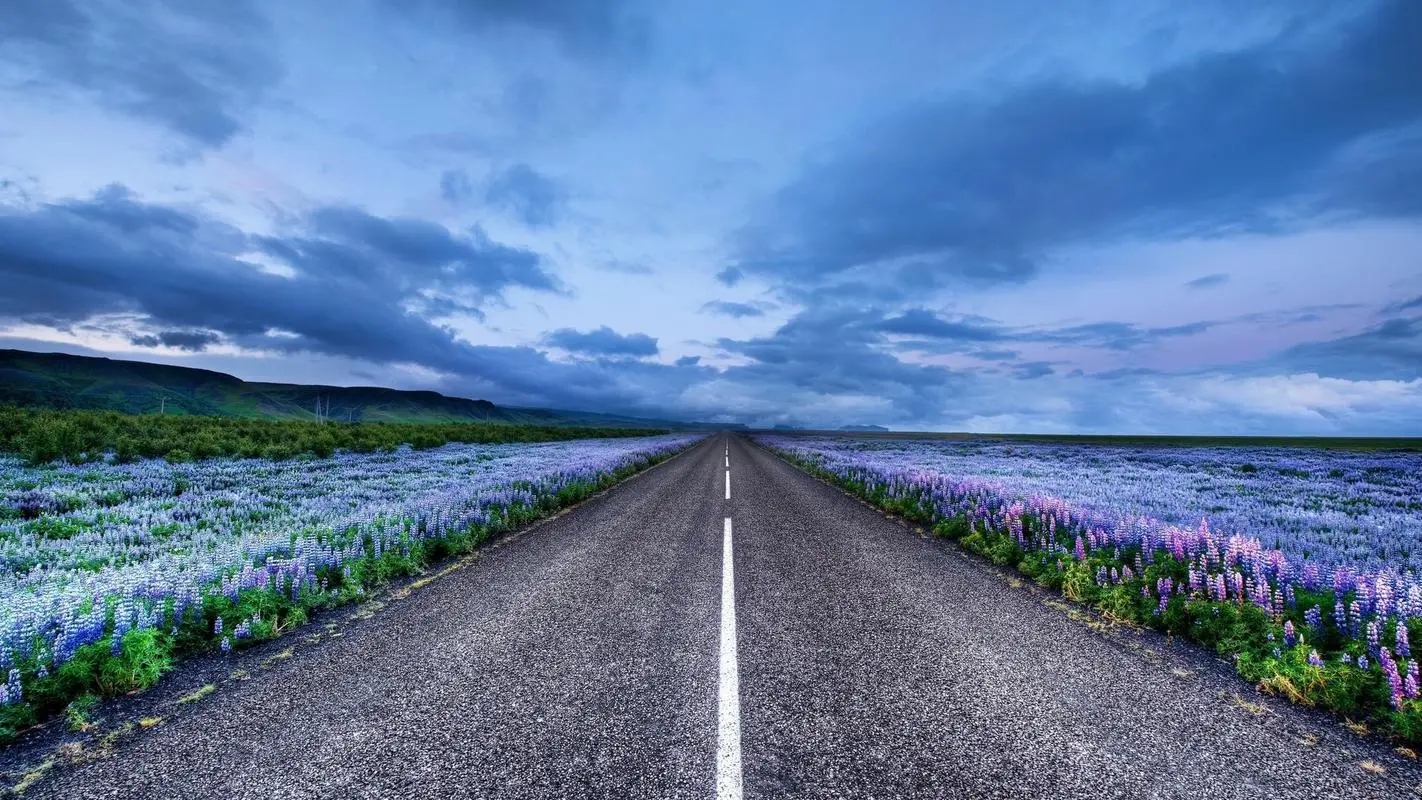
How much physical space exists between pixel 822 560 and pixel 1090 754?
581 centimetres

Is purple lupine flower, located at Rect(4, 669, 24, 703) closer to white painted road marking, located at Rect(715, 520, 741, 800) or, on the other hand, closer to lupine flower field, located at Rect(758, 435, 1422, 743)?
white painted road marking, located at Rect(715, 520, 741, 800)

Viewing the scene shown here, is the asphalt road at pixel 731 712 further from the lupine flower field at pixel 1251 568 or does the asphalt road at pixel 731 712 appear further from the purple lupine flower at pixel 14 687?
the purple lupine flower at pixel 14 687

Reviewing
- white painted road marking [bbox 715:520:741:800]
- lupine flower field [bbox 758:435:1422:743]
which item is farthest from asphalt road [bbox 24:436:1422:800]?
lupine flower field [bbox 758:435:1422:743]

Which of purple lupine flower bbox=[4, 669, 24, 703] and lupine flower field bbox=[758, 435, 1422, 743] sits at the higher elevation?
lupine flower field bbox=[758, 435, 1422, 743]

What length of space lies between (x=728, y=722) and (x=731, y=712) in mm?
151

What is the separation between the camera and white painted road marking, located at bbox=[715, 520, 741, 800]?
338cm

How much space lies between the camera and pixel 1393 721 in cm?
409

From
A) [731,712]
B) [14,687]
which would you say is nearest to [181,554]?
[14,687]

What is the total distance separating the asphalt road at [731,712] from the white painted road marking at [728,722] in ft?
Answer: 0.06

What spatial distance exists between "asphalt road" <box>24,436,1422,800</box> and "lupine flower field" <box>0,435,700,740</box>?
0.82 metres

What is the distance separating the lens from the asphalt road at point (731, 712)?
3.46m

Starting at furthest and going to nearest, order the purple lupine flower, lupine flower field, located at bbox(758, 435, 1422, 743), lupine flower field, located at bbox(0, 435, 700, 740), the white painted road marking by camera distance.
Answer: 1. lupine flower field, located at bbox(0, 435, 700, 740)
2. lupine flower field, located at bbox(758, 435, 1422, 743)
3. the purple lupine flower
4. the white painted road marking

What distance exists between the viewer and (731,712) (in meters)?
4.27

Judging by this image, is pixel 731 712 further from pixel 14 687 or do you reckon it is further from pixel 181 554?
pixel 181 554
